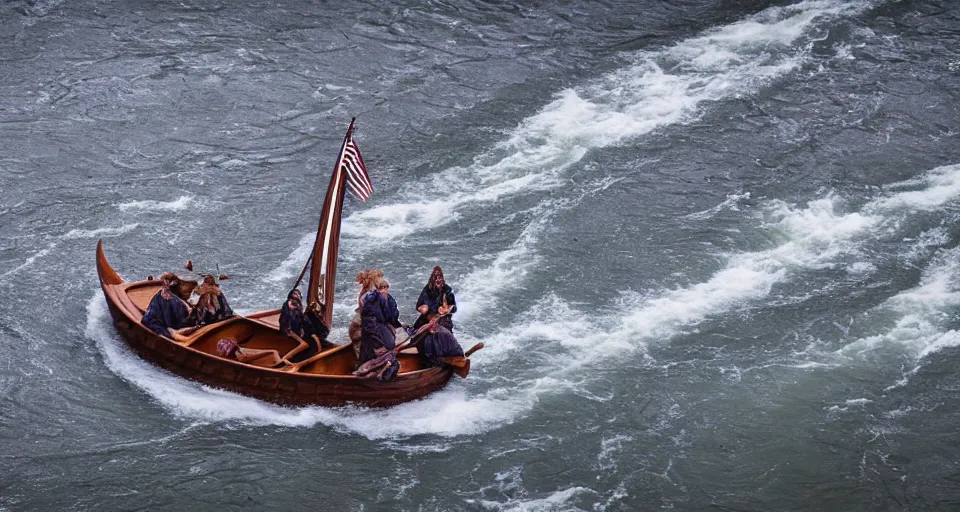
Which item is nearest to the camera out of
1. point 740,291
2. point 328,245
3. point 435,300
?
point 328,245

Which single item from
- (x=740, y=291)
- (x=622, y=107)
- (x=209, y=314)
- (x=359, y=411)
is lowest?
(x=740, y=291)

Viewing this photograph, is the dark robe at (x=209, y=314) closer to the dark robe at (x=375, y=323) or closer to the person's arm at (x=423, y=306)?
the dark robe at (x=375, y=323)

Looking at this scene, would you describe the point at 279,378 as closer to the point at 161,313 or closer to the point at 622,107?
the point at 161,313

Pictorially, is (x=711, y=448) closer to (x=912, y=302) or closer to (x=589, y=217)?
(x=912, y=302)

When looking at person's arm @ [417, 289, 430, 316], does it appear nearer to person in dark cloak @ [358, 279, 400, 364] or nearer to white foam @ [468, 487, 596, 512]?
person in dark cloak @ [358, 279, 400, 364]

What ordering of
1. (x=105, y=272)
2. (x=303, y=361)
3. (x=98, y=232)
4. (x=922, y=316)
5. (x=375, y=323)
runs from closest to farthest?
(x=375, y=323) → (x=303, y=361) → (x=105, y=272) → (x=922, y=316) → (x=98, y=232)

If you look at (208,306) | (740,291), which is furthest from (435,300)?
(740,291)

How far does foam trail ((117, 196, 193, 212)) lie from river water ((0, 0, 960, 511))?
0.33ft

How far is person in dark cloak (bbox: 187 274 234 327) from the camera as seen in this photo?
17.7 meters

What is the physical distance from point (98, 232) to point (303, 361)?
20.3 feet

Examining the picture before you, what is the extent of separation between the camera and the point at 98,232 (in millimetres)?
21562

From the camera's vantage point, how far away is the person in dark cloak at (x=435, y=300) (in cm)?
1748

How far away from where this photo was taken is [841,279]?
68.3ft

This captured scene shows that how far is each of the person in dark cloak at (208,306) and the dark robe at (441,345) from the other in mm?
2885
